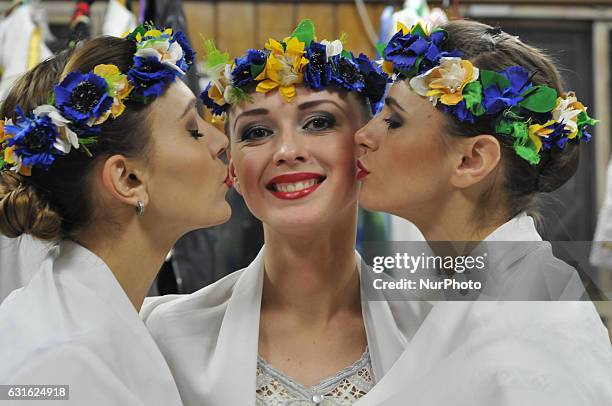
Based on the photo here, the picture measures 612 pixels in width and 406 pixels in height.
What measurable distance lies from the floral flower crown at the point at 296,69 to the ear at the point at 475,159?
223 mm

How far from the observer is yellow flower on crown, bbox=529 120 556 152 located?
1371 mm

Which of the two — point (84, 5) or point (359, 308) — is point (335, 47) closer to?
point (359, 308)

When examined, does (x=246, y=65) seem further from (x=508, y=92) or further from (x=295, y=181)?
(x=508, y=92)

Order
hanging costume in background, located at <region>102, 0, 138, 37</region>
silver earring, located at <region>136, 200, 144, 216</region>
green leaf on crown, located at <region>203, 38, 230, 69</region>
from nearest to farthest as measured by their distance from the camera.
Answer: silver earring, located at <region>136, 200, 144, 216</region> → green leaf on crown, located at <region>203, 38, 230, 69</region> → hanging costume in background, located at <region>102, 0, 138, 37</region>

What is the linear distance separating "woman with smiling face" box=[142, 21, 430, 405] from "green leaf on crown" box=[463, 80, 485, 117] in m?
0.23

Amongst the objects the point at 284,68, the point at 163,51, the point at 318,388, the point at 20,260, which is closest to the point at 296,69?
the point at 284,68

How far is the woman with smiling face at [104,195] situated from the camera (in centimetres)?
131

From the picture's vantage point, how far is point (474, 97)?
1366 mm

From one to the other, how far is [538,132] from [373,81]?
1.10 ft

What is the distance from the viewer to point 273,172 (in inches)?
59.7

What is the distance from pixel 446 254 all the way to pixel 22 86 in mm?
757

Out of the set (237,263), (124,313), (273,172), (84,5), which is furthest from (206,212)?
(84,5)

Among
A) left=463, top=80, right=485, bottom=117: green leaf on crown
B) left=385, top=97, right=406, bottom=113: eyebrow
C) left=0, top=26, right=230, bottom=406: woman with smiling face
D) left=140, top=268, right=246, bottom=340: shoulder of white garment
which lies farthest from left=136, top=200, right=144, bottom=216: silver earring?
left=463, top=80, right=485, bottom=117: green leaf on crown

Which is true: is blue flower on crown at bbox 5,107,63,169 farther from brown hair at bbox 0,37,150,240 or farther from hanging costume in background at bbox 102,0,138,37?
hanging costume in background at bbox 102,0,138,37
